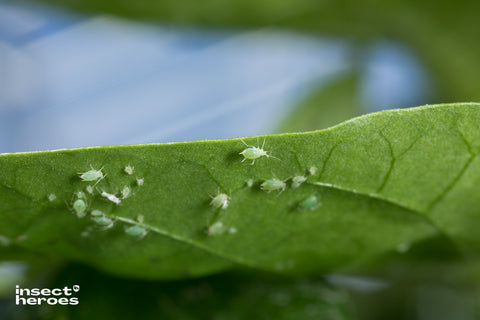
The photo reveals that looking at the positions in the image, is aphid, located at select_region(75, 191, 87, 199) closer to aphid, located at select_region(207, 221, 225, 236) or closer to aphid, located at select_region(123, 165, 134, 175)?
aphid, located at select_region(123, 165, 134, 175)

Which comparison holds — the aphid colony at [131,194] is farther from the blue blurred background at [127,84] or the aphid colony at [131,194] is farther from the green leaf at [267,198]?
the blue blurred background at [127,84]

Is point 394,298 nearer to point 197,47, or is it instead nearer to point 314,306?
point 314,306

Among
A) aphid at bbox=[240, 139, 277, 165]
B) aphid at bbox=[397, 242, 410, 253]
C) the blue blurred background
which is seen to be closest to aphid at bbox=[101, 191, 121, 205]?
aphid at bbox=[240, 139, 277, 165]

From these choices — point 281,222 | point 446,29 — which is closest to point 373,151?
point 281,222

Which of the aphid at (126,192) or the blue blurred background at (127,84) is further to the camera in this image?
the blue blurred background at (127,84)

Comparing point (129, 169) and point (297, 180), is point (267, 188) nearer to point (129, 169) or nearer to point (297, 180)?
point (297, 180)

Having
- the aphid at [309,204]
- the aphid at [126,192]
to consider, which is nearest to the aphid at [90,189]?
the aphid at [126,192]
